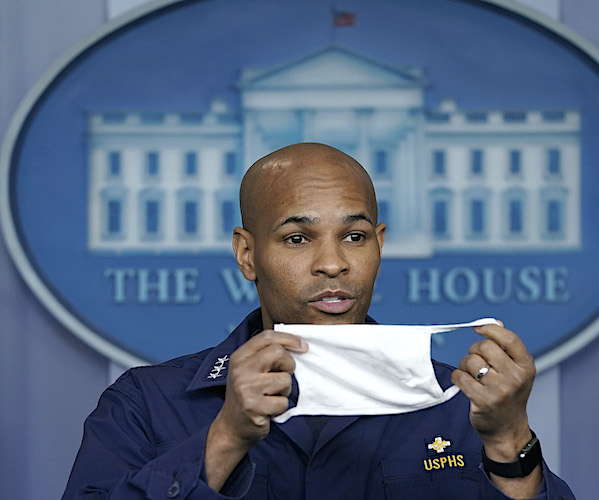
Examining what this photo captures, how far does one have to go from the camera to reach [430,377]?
68.4 inches

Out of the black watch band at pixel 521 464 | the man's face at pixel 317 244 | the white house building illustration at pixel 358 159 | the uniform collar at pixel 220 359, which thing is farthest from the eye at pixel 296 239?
the white house building illustration at pixel 358 159

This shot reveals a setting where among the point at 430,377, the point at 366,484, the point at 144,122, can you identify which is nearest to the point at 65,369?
the point at 144,122

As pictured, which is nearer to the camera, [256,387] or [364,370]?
[256,387]

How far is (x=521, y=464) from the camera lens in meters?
1.66

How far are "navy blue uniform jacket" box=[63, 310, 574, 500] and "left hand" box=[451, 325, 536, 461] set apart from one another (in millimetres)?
177

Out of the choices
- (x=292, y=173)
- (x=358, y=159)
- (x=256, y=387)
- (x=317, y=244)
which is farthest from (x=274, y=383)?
(x=358, y=159)

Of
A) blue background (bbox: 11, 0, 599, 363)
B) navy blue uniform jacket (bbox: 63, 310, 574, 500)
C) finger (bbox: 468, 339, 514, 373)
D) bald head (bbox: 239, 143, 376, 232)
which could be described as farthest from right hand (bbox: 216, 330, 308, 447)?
blue background (bbox: 11, 0, 599, 363)

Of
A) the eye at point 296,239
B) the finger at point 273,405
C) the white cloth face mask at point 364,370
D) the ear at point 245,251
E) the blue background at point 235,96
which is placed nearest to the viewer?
the finger at point 273,405

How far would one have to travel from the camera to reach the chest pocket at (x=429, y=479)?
1.90 m

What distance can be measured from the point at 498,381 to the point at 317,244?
512 mm

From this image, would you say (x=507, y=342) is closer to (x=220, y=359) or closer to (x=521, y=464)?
(x=521, y=464)

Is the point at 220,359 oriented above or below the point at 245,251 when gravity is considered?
below

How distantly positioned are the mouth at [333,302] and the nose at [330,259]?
42mm

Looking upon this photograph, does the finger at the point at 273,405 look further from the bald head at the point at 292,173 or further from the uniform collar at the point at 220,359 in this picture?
the bald head at the point at 292,173
